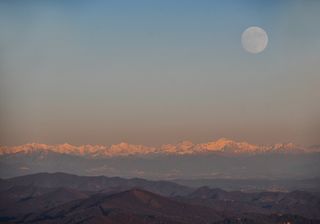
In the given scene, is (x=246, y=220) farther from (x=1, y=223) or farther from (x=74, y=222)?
(x=1, y=223)

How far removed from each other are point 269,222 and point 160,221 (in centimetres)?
3113

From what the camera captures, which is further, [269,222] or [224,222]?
[269,222]

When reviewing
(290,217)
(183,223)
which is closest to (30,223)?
(183,223)

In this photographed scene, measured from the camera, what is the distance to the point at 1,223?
7219 inches

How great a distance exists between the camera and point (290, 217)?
644 ft

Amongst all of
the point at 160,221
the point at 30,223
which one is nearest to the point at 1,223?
the point at 30,223

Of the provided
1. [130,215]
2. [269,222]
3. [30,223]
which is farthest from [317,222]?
[30,223]

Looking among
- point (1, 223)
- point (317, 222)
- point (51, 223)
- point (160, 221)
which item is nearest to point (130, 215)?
point (160, 221)

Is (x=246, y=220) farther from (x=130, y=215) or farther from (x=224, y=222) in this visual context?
(x=130, y=215)

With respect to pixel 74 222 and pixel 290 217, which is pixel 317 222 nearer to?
pixel 290 217

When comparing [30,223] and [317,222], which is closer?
[317,222]

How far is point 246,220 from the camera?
184 meters

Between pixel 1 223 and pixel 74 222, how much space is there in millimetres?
20166

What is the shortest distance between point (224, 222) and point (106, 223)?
32.2 metres
